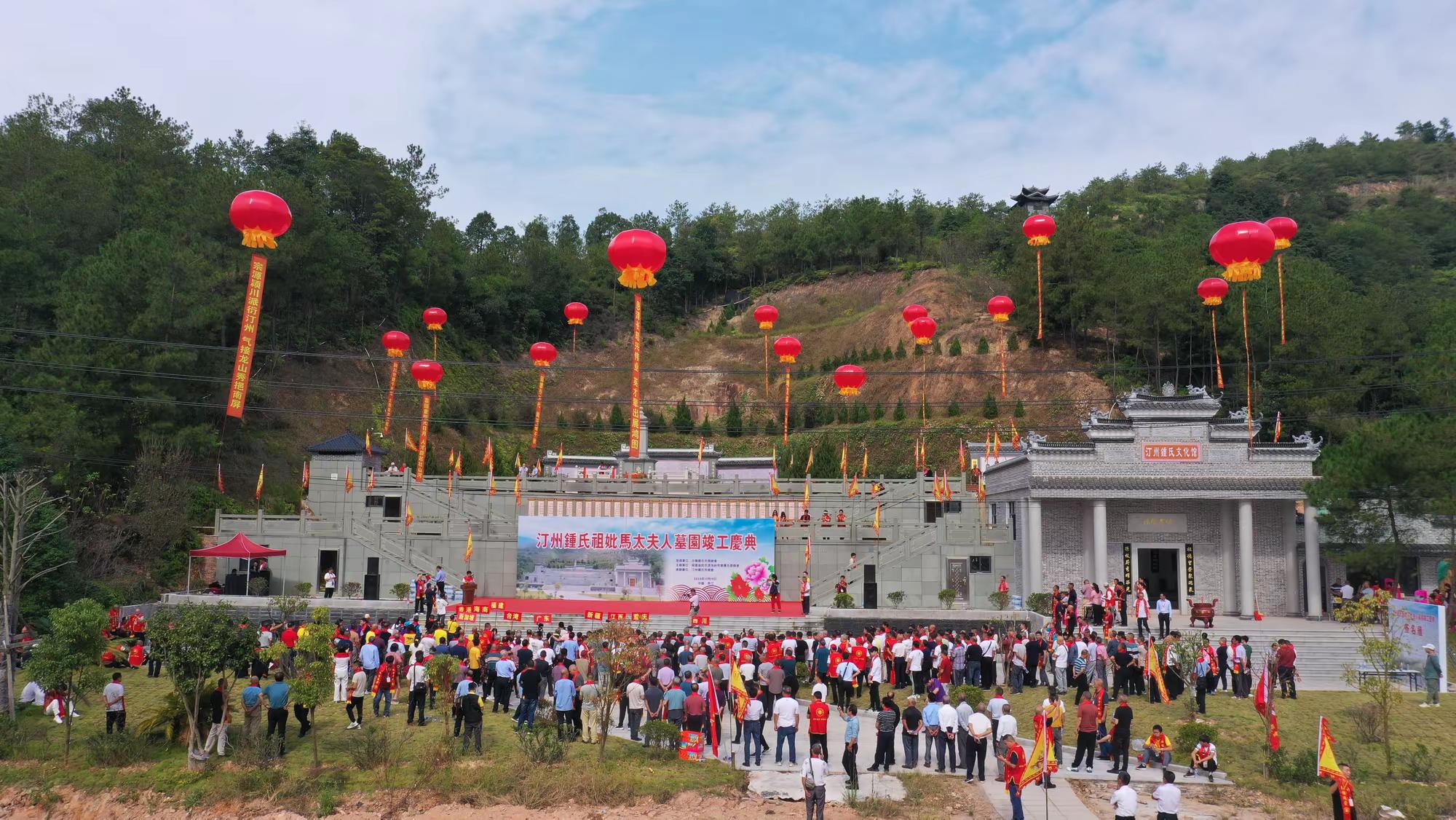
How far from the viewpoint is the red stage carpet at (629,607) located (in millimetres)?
26953

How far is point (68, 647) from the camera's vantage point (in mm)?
15305

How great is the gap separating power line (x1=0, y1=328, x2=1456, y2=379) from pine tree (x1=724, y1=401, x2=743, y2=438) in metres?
2.80

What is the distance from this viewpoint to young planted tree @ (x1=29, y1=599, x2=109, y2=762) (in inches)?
597

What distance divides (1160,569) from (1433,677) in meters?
11.6

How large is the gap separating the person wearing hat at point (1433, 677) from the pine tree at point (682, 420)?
48425 mm

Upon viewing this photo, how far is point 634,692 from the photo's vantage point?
1612 centimetres

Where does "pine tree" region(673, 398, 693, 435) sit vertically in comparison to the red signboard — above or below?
above

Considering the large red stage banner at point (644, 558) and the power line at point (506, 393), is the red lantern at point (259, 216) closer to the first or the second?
the large red stage banner at point (644, 558)

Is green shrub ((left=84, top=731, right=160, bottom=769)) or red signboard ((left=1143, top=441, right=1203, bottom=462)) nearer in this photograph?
green shrub ((left=84, top=731, right=160, bottom=769))

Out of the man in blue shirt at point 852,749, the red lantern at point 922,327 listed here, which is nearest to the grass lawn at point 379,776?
the man in blue shirt at point 852,749

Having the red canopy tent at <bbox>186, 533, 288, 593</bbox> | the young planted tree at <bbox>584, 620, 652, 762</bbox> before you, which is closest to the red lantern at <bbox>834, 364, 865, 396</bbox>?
the red canopy tent at <bbox>186, 533, 288, 593</bbox>

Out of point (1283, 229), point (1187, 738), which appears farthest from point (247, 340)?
point (1283, 229)

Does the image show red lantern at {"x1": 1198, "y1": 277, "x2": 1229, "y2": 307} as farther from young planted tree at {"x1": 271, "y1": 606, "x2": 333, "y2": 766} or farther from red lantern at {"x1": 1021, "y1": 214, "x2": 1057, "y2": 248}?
young planted tree at {"x1": 271, "y1": 606, "x2": 333, "y2": 766}

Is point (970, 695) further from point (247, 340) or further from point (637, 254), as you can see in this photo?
point (247, 340)
